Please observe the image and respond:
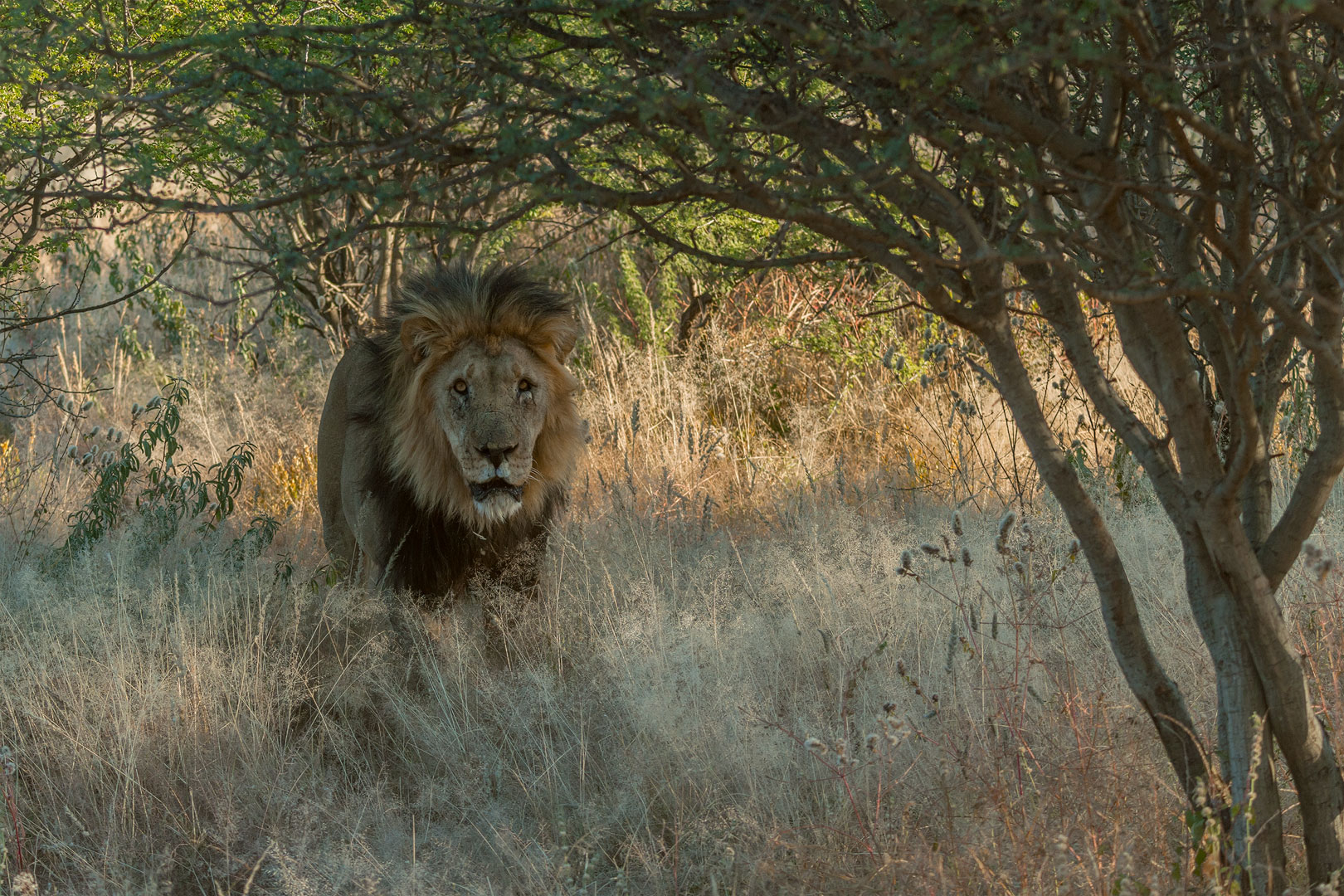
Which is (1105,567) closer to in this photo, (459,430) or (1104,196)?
(1104,196)

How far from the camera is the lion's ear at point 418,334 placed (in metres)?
4.97

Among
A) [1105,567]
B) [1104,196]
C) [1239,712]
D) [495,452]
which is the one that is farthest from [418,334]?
[1239,712]

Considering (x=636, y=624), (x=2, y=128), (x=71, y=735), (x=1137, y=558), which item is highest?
(x=2, y=128)

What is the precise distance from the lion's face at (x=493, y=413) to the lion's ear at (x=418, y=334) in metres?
0.12

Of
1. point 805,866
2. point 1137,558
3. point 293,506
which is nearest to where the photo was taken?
point 805,866

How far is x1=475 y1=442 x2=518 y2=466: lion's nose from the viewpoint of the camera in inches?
183

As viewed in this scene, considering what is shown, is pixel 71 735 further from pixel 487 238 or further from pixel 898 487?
pixel 487 238

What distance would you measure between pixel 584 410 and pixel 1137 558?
15.3ft

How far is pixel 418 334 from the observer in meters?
5.01

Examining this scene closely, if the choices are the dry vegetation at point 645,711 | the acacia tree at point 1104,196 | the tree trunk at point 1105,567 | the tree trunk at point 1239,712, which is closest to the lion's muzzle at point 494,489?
the dry vegetation at point 645,711

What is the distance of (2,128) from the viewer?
17.7ft

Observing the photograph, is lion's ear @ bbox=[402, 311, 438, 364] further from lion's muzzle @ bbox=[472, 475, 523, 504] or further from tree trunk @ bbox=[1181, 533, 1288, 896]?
tree trunk @ bbox=[1181, 533, 1288, 896]

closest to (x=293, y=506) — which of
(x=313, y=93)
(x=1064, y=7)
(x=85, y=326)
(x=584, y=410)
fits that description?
(x=584, y=410)

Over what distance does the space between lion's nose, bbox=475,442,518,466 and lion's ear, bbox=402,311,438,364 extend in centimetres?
61
